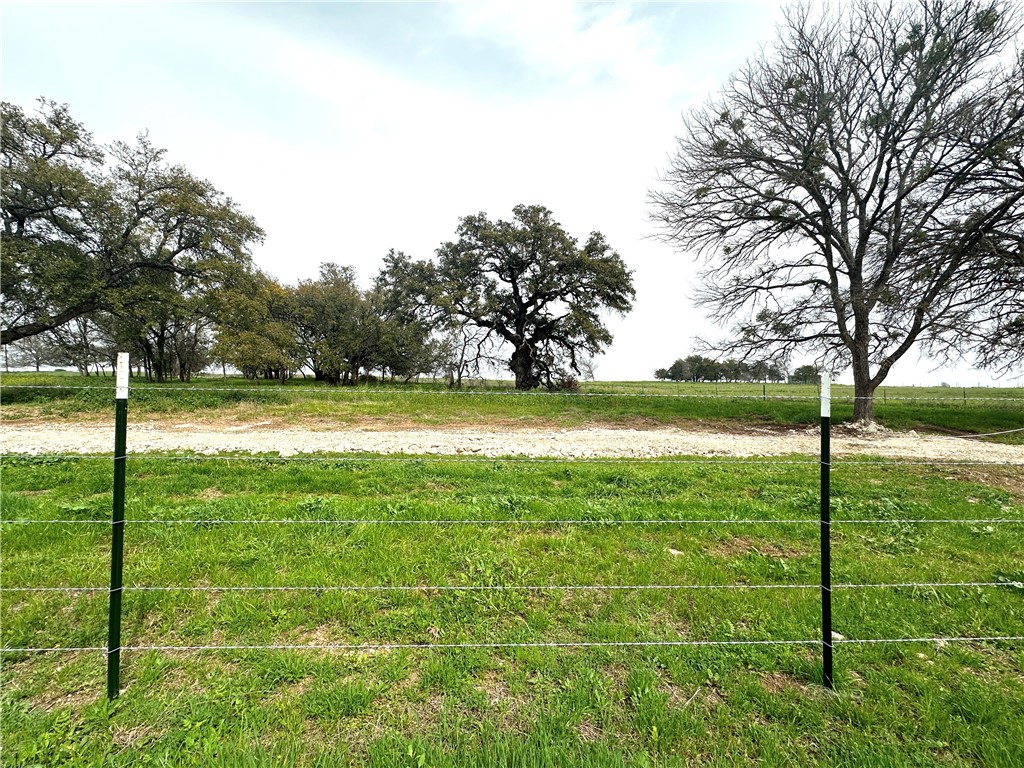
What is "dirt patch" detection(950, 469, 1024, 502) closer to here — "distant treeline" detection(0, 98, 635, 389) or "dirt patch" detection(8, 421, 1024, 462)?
"dirt patch" detection(8, 421, 1024, 462)

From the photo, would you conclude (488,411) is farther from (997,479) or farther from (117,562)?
(117,562)

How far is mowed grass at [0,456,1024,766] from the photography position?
2070 millimetres

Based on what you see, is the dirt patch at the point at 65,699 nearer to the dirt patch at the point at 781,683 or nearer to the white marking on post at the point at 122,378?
the white marking on post at the point at 122,378

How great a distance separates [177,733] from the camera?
6.82 feet

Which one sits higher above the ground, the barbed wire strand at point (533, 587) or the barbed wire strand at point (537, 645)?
the barbed wire strand at point (533, 587)

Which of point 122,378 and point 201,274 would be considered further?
point 201,274

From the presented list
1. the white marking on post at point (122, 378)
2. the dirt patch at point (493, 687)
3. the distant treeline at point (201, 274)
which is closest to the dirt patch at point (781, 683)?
Result: the dirt patch at point (493, 687)

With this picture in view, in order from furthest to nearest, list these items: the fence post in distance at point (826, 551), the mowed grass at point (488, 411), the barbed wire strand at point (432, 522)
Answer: the mowed grass at point (488, 411)
the barbed wire strand at point (432, 522)
the fence post in distance at point (826, 551)

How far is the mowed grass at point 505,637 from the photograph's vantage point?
207 cm

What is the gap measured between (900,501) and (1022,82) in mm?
15663

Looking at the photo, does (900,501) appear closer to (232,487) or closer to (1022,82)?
(232,487)

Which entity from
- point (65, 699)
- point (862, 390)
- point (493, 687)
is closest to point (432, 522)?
point (493, 687)

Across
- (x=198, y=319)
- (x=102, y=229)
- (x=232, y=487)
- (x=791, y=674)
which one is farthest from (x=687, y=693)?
(x=102, y=229)

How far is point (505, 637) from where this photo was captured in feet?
9.43
